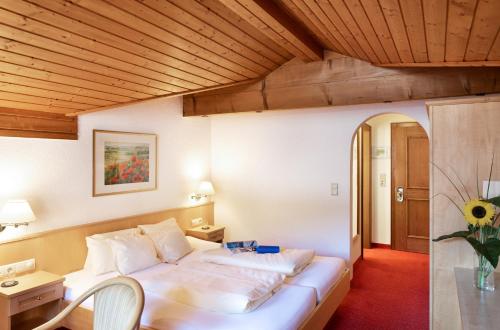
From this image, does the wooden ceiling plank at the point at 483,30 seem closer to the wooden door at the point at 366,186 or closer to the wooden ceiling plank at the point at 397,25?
the wooden ceiling plank at the point at 397,25

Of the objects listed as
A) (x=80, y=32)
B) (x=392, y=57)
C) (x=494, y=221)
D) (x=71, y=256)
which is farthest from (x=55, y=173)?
(x=494, y=221)

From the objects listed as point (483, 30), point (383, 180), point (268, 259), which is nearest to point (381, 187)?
point (383, 180)

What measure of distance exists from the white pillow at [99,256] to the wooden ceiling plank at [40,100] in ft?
3.85

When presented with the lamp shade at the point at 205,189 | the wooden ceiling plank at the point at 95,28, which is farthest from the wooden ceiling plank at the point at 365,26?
the lamp shade at the point at 205,189

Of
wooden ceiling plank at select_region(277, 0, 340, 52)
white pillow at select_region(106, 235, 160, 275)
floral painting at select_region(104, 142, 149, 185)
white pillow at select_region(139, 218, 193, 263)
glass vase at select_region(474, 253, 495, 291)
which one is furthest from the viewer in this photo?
floral painting at select_region(104, 142, 149, 185)

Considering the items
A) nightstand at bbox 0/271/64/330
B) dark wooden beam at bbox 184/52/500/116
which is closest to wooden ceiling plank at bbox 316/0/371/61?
dark wooden beam at bbox 184/52/500/116

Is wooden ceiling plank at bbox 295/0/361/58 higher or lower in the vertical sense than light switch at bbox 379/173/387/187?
higher

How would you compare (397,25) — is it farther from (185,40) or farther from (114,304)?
(114,304)

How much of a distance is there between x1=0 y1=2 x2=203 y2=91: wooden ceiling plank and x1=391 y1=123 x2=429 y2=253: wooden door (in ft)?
12.5

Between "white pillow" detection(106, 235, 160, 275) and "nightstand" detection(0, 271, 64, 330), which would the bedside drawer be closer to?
"nightstand" detection(0, 271, 64, 330)

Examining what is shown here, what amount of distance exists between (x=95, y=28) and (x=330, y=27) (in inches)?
57.5

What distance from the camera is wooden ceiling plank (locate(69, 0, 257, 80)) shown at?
1829 millimetres

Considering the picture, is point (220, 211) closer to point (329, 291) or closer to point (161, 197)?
point (161, 197)

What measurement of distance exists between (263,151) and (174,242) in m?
1.74
